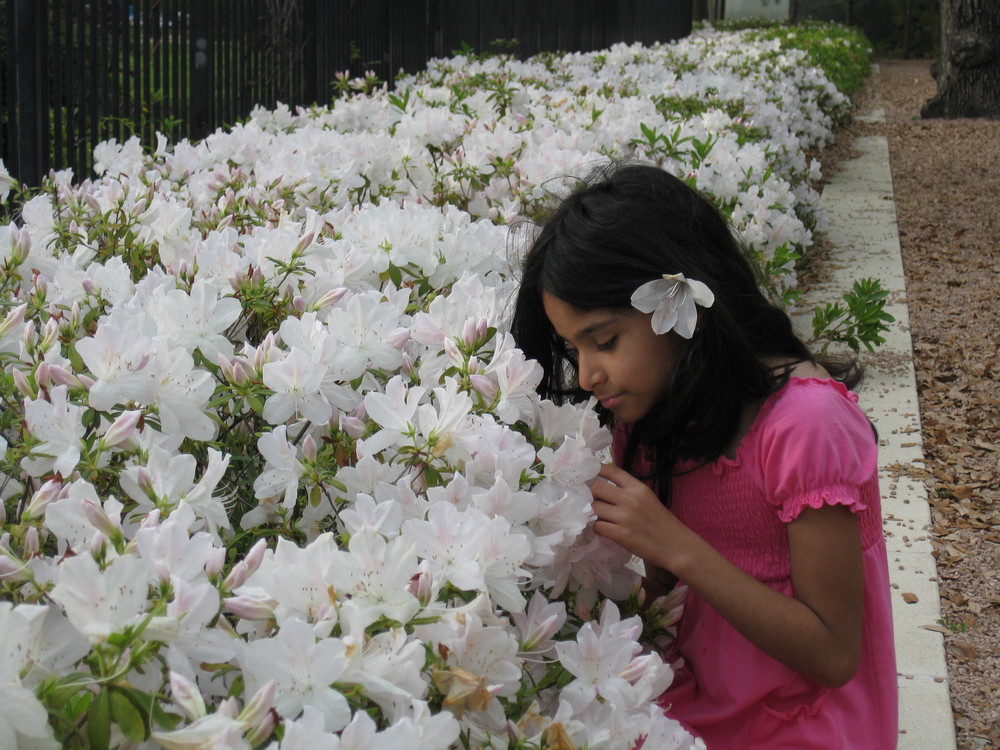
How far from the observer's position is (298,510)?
161 cm

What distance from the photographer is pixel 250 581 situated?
1.20 meters

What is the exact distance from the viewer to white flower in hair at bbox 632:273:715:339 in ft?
6.10

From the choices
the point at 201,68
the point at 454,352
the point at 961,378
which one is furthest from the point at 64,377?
the point at 201,68

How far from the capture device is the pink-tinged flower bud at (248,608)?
1.12m

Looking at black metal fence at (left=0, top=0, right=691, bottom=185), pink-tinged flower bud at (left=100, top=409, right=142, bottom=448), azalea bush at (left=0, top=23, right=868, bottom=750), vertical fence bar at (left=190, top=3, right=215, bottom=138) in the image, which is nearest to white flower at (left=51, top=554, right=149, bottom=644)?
azalea bush at (left=0, top=23, right=868, bottom=750)

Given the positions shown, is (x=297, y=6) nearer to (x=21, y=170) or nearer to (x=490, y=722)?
(x=21, y=170)

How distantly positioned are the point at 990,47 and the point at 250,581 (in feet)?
48.6

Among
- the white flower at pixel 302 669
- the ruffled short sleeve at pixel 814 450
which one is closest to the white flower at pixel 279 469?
the white flower at pixel 302 669

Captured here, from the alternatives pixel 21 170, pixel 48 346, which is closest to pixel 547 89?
pixel 21 170

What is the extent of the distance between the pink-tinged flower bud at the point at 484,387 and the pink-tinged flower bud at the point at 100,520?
57 centimetres

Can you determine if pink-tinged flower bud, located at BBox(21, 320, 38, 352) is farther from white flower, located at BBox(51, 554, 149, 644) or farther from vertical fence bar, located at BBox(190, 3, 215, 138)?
vertical fence bar, located at BBox(190, 3, 215, 138)

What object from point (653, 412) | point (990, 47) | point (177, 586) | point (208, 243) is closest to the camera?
point (177, 586)

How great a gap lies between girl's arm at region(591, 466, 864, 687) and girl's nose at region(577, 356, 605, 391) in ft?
0.53

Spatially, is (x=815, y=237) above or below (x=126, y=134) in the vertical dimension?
below
